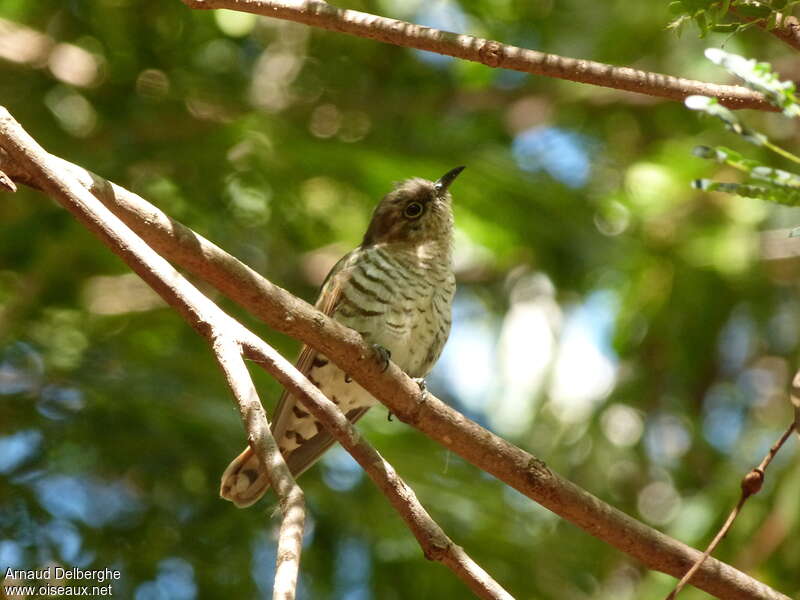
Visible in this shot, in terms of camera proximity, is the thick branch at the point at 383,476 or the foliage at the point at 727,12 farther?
the thick branch at the point at 383,476

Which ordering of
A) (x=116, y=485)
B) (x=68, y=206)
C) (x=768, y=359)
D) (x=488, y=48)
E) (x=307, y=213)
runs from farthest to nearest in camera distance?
(x=768, y=359), (x=307, y=213), (x=116, y=485), (x=488, y=48), (x=68, y=206)

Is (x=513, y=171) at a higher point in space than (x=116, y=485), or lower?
higher

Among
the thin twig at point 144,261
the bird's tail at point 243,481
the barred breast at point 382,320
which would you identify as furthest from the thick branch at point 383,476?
the barred breast at point 382,320

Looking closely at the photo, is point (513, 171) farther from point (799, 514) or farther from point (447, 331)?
point (799, 514)

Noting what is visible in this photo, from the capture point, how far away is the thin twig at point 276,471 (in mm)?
2146

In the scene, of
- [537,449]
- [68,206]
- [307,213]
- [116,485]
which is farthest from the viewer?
[537,449]

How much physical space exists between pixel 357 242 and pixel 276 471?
422cm

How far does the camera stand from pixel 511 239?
18.9 feet

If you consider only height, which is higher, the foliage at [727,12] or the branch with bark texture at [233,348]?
the foliage at [727,12]

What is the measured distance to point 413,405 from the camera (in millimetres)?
2916

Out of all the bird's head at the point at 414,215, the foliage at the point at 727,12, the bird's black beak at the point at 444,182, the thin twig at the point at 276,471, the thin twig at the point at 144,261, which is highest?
the foliage at the point at 727,12

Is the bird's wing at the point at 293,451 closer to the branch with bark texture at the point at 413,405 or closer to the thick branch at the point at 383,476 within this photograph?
the branch with bark texture at the point at 413,405

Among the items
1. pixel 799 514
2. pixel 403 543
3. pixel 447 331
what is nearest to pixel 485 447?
pixel 447 331

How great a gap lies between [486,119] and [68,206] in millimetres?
4329
